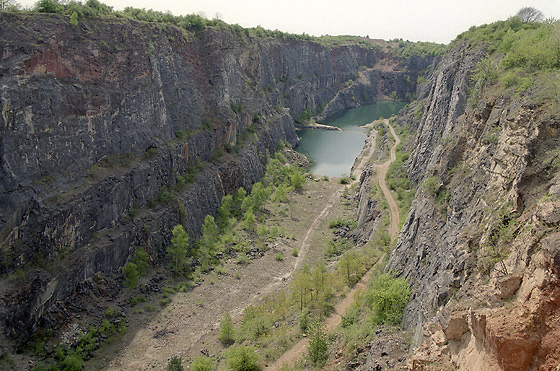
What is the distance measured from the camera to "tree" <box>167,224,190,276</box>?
3500cm

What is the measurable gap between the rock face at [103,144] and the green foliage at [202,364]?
10.3 metres

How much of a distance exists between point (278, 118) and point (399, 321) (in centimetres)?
5640

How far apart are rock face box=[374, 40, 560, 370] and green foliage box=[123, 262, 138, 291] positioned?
61.4 ft

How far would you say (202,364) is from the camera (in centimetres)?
2277

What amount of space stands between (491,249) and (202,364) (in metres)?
16.1

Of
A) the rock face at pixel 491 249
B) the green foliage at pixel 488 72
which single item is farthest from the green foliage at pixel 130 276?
the green foliage at pixel 488 72

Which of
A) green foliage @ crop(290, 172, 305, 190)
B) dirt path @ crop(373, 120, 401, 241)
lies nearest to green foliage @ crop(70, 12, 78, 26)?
dirt path @ crop(373, 120, 401, 241)

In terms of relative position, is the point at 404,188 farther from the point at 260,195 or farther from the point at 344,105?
the point at 344,105

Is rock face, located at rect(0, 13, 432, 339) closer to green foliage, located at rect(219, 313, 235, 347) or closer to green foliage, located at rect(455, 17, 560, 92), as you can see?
green foliage, located at rect(219, 313, 235, 347)

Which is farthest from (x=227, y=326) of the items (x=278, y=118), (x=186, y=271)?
(x=278, y=118)

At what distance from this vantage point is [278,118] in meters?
73.5

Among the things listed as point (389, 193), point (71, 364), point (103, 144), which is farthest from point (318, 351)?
point (389, 193)

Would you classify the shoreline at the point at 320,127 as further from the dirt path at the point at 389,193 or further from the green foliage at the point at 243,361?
the green foliage at the point at 243,361

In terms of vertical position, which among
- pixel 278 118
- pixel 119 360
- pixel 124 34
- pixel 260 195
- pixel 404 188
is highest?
pixel 124 34
